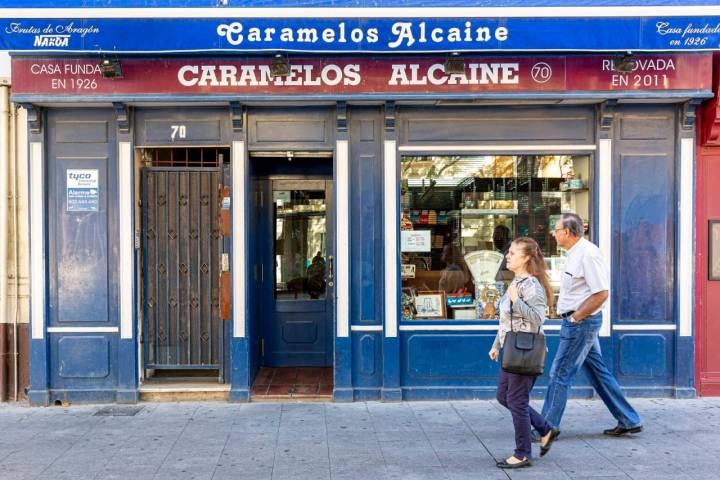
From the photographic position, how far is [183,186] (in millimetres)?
7008

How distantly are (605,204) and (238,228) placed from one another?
3862mm

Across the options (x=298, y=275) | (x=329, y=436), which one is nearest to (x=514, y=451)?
(x=329, y=436)

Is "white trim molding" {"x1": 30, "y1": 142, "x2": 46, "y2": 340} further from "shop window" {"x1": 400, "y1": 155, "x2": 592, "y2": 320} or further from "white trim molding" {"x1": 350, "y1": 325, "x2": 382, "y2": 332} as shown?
"shop window" {"x1": 400, "y1": 155, "x2": 592, "y2": 320}

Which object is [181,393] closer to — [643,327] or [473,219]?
[473,219]

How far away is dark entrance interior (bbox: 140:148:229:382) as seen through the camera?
22.9ft

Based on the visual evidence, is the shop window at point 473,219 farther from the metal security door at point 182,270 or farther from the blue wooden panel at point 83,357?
the blue wooden panel at point 83,357

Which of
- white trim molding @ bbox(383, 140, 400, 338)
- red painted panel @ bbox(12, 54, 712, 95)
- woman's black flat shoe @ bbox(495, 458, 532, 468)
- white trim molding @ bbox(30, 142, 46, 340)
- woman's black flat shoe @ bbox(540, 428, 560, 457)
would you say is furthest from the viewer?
white trim molding @ bbox(383, 140, 400, 338)

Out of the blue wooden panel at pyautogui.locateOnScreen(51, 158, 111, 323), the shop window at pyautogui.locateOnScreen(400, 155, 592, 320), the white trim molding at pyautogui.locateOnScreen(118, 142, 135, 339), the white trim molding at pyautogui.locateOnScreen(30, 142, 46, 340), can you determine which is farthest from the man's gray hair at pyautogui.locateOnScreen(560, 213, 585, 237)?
the white trim molding at pyautogui.locateOnScreen(30, 142, 46, 340)

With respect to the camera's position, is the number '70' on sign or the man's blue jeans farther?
the number '70' on sign

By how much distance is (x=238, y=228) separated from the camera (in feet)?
22.0

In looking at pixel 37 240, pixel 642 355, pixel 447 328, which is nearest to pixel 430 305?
pixel 447 328

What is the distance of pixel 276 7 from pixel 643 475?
16.6 ft

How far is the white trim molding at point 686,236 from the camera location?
6.68m

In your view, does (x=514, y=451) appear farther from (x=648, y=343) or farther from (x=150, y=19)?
(x=150, y=19)
